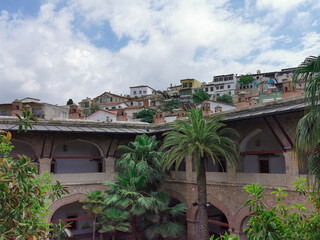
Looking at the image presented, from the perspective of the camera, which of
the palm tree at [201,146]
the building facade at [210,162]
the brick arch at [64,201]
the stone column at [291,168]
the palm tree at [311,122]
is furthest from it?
the brick arch at [64,201]

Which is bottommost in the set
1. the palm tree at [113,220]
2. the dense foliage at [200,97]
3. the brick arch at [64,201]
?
the palm tree at [113,220]

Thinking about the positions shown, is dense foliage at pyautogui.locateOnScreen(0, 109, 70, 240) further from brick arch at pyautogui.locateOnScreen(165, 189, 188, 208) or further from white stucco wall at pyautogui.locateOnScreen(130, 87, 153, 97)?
white stucco wall at pyautogui.locateOnScreen(130, 87, 153, 97)

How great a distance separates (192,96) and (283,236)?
7002 centimetres

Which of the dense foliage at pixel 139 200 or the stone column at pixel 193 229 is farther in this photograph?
the stone column at pixel 193 229

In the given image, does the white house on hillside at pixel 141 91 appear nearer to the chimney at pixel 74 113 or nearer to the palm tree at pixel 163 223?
the chimney at pixel 74 113

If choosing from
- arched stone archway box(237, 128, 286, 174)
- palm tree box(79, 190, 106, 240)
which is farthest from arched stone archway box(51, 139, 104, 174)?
arched stone archway box(237, 128, 286, 174)

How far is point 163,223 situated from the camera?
58.1 feet

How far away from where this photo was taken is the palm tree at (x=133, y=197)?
16.4m

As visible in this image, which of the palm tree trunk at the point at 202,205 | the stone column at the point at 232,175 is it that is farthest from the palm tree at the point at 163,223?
the stone column at the point at 232,175

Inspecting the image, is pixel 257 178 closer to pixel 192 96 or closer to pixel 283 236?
pixel 283 236

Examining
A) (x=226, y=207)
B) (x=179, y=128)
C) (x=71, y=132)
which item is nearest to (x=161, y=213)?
(x=226, y=207)

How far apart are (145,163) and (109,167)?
4.67 metres

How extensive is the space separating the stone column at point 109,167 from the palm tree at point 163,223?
15.2ft

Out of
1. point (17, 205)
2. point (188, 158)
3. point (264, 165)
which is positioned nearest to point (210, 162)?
point (264, 165)
